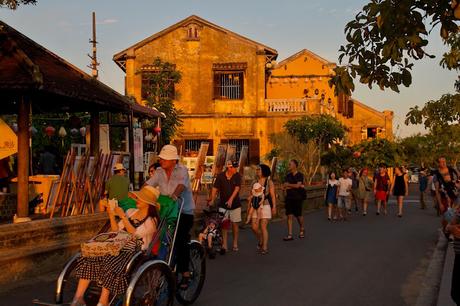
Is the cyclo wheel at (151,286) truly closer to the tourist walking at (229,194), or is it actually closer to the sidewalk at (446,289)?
the sidewalk at (446,289)

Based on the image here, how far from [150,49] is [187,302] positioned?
28.3 m

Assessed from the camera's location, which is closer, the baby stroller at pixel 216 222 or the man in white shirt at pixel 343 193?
the baby stroller at pixel 216 222

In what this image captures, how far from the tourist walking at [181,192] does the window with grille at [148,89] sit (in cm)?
2421

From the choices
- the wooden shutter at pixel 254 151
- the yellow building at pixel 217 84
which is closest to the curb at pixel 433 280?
the wooden shutter at pixel 254 151

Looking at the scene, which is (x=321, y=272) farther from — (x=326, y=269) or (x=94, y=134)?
(x=94, y=134)

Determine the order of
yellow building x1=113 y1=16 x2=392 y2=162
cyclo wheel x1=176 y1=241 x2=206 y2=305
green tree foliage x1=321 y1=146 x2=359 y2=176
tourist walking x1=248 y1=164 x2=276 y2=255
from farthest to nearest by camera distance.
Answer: yellow building x1=113 y1=16 x2=392 y2=162
green tree foliage x1=321 y1=146 x2=359 y2=176
tourist walking x1=248 y1=164 x2=276 y2=255
cyclo wheel x1=176 y1=241 x2=206 y2=305

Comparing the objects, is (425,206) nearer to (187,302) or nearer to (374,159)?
(374,159)

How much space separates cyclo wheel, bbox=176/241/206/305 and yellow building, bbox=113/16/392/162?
24.9m

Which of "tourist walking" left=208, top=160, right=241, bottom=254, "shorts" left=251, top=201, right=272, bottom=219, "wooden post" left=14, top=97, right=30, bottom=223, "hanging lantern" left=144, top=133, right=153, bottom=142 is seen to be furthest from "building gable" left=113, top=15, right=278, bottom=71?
"wooden post" left=14, top=97, right=30, bottom=223

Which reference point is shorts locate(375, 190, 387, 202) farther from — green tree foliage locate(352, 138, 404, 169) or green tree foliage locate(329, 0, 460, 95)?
green tree foliage locate(329, 0, 460, 95)

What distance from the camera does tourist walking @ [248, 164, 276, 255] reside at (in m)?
11.3

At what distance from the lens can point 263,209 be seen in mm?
11406

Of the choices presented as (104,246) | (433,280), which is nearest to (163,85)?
(433,280)

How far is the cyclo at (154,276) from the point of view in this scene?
5520 millimetres
